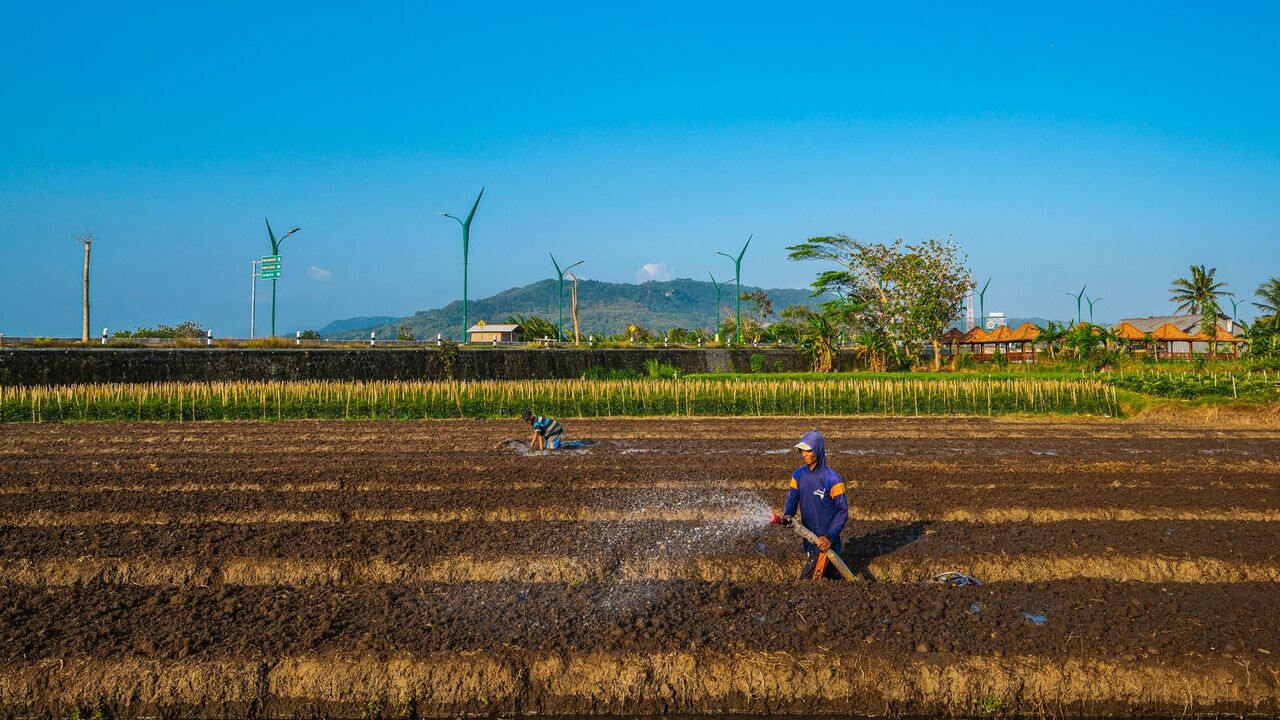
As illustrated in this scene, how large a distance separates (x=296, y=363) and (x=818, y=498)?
31676 millimetres

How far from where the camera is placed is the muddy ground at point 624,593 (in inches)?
249

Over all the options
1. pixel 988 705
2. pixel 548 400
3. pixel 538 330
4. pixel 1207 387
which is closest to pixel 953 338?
pixel 538 330

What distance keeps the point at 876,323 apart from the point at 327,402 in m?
29.2

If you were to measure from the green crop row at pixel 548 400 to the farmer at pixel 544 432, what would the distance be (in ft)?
30.9

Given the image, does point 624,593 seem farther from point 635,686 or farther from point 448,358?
point 448,358

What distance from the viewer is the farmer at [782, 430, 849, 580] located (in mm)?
7703

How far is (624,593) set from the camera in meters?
7.89

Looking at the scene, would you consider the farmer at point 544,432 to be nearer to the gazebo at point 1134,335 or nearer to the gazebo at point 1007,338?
the gazebo at point 1007,338

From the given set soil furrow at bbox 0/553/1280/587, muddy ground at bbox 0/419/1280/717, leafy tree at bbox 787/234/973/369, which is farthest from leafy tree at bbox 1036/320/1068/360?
soil furrow at bbox 0/553/1280/587

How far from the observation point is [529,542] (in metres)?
9.62

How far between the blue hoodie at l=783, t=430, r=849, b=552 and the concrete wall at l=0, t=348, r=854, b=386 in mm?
30806

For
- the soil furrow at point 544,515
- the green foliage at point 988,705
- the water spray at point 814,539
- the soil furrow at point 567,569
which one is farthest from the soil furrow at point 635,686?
the soil furrow at point 544,515

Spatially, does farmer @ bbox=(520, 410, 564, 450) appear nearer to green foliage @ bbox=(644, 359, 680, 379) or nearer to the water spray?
the water spray

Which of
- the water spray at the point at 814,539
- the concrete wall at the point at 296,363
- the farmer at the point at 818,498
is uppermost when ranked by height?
the concrete wall at the point at 296,363
